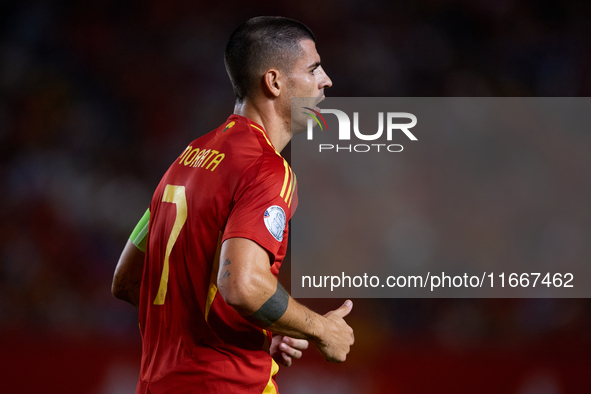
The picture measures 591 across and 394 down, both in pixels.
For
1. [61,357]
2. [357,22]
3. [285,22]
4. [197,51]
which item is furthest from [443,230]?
[285,22]

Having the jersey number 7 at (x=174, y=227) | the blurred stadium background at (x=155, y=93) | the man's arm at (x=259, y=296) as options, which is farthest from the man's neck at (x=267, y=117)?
the blurred stadium background at (x=155, y=93)

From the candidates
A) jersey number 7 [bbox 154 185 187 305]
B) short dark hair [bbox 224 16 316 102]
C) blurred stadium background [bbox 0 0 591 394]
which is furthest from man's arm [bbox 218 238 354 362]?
blurred stadium background [bbox 0 0 591 394]

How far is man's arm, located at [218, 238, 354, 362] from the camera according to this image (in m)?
1.22

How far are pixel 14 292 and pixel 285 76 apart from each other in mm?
4164

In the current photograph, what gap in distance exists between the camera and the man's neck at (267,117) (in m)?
1.64

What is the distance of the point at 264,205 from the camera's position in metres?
1.31

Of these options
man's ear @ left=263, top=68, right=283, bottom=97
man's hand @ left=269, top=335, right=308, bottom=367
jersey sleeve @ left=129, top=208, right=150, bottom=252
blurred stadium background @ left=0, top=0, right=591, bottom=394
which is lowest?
man's hand @ left=269, top=335, right=308, bottom=367

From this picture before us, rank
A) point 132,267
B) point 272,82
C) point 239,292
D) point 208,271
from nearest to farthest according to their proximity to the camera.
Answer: point 239,292 → point 208,271 → point 272,82 → point 132,267

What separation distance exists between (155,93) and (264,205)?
4.05 metres

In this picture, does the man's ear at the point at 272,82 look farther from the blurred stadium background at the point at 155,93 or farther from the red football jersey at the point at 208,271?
the blurred stadium background at the point at 155,93

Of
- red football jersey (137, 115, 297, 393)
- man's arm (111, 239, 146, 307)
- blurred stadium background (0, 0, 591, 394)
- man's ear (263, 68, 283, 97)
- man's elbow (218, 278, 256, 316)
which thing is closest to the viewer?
man's elbow (218, 278, 256, 316)

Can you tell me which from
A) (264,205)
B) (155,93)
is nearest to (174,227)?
(264,205)

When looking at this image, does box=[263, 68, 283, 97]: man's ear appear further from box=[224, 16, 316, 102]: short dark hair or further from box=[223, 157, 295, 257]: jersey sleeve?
box=[223, 157, 295, 257]: jersey sleeve

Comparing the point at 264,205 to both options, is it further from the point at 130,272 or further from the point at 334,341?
the point at 130,272
